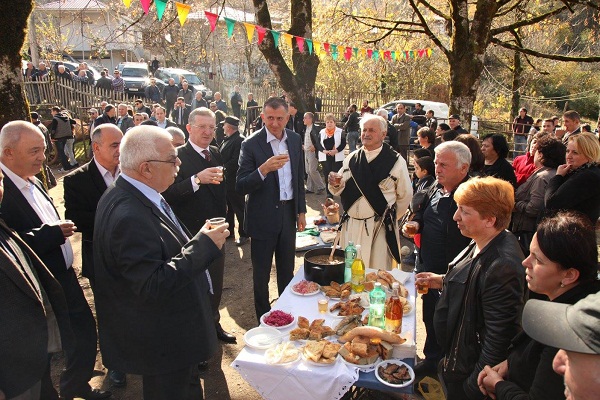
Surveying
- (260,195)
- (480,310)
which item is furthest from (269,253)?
(480,310)

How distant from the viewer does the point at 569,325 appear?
1108 mm

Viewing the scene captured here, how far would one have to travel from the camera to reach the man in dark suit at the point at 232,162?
22.3ft

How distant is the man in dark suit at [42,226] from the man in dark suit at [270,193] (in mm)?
1631

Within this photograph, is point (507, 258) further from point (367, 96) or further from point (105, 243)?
point (367, 96)

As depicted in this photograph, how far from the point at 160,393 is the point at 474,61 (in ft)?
30.7

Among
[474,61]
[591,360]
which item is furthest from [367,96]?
[591,360]

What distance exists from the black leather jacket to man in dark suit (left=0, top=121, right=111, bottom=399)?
257cm

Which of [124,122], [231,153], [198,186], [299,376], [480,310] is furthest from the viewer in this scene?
[124,122]

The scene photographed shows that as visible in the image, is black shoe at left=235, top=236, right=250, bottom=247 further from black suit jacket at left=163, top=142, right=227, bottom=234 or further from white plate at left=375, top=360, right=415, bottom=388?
white plate at left=375, top=360, right=415, bottom=388

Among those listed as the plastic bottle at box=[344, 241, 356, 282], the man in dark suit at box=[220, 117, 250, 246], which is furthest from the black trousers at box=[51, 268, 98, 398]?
the man in dark suit at box=[220, 117, 250, 246]

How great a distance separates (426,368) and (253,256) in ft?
6.54

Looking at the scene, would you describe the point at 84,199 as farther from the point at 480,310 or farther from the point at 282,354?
the point at 480,310

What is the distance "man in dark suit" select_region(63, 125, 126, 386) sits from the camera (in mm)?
3336

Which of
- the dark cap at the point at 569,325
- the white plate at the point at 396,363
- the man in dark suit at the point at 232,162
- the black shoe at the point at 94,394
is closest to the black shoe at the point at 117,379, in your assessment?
the black shoe at the point at 94,394
